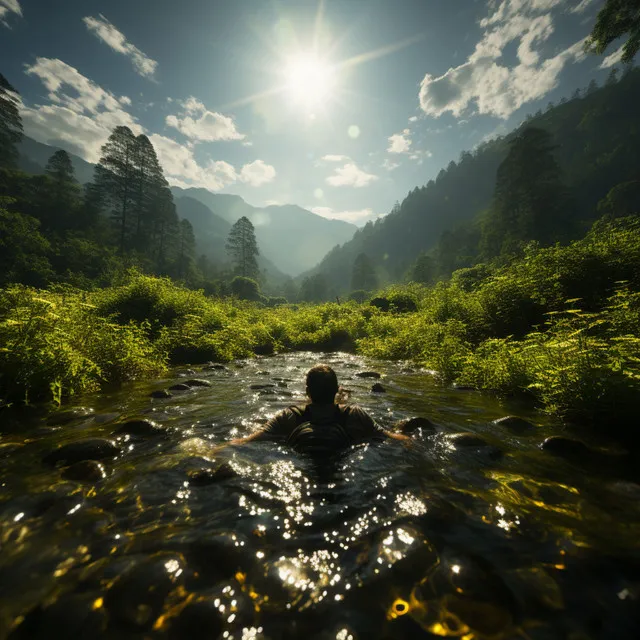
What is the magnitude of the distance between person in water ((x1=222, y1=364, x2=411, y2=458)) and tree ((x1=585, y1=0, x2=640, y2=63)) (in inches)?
844

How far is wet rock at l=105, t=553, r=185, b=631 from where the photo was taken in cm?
161

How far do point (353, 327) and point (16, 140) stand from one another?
37557mm

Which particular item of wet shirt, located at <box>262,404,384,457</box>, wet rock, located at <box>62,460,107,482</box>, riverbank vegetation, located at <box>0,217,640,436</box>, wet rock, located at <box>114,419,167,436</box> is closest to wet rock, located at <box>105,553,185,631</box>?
wet rock, located at <box>62,460,107,482</box>

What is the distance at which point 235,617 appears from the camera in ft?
5.32

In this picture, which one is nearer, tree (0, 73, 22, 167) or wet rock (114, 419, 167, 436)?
wet rock (114, 419, 167, 436)

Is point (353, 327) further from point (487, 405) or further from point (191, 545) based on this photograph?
point (191, 545)

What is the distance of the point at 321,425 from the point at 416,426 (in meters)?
1.60

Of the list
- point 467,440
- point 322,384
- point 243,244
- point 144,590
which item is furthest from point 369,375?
point 243,244

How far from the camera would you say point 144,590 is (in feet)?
5.80

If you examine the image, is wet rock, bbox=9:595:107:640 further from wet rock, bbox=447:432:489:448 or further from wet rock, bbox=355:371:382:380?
wet rock, bbox=355:371:382:380

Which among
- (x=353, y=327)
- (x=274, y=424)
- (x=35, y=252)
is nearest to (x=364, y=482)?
(x=274, y=424)

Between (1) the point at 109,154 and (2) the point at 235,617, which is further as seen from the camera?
(1) the point at 109,154

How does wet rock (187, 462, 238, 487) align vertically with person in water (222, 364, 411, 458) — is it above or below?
below

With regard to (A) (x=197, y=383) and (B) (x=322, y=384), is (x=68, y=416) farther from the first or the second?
(B) (x=322, y=384)
